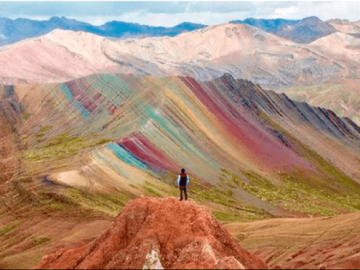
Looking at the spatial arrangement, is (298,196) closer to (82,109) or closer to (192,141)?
(192,141)

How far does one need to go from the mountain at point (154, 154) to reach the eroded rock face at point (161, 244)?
17.1 metres

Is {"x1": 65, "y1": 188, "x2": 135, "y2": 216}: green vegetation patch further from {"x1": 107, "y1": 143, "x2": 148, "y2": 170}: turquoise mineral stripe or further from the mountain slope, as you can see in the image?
{"x1": 107, "y1": 143, "x2": 148, "y2": 170}: turquoise mineral stripe

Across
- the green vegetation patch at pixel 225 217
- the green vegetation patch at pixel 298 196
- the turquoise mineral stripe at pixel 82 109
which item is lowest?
the green vegetation patch at pixel 225 217

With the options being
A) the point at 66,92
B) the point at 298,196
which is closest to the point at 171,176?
the point at 298,196

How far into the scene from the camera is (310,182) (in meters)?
104

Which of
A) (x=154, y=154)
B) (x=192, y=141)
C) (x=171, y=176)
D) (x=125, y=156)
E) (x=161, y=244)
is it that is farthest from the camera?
(x=192, y=141)

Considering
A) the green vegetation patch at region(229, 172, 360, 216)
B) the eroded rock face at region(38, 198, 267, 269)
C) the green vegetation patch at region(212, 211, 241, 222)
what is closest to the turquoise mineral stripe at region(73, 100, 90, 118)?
the green vegetation patch at region(229, 172, 360, 216)

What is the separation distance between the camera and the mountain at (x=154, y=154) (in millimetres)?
67625

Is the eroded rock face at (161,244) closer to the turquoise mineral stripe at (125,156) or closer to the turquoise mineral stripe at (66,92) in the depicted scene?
the turquoise mineral stripe at (125,156)

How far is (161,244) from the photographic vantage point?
2877 centimetres

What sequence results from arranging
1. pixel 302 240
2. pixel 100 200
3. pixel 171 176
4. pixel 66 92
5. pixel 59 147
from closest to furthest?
pixel 302 240 < pixel 100 200 < pixel 171 176 < pixel 59 147 < pixel 66 92

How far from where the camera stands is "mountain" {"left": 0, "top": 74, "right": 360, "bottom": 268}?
67625 mm

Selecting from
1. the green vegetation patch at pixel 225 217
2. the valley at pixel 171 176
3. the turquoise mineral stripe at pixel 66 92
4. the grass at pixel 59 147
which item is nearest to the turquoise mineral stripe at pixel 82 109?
the valley at pixel 171 176

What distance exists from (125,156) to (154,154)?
6474mm
